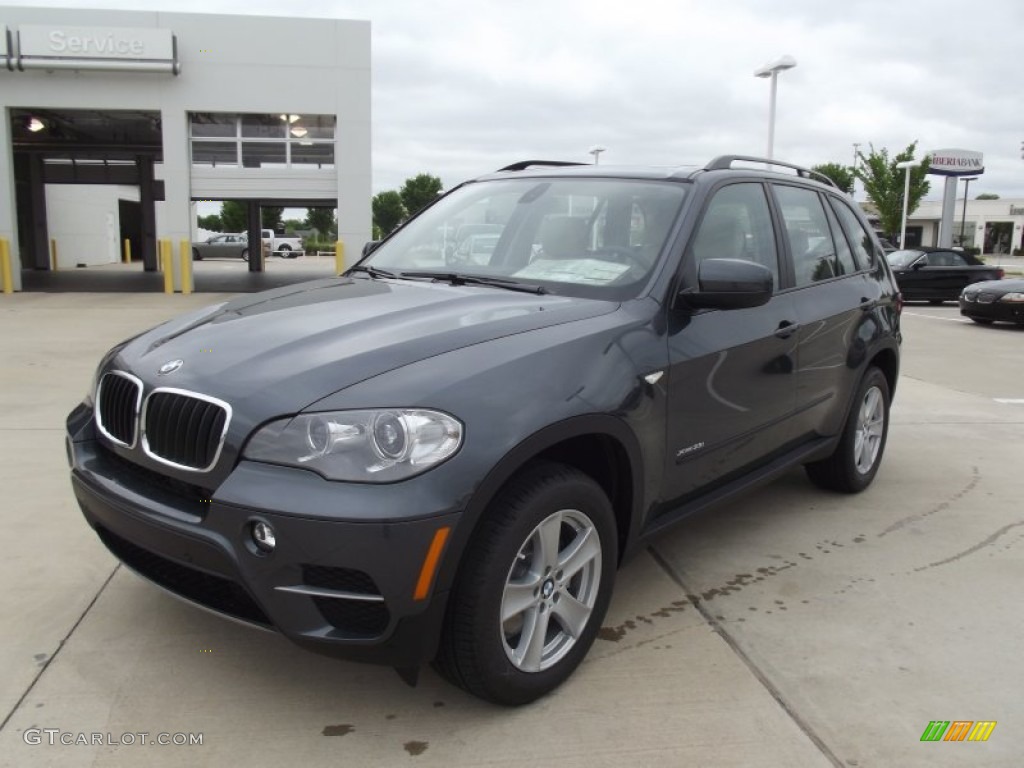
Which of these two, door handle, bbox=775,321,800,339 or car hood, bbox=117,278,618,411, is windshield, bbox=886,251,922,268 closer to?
door handle, bbox=775,321,800,339

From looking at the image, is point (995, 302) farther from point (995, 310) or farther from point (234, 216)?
point (234, 216)

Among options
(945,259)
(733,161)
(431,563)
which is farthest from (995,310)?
(431,563)

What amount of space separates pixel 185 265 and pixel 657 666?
62.3 feet

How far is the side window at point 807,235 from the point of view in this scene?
4238 mm

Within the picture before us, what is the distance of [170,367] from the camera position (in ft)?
8.86

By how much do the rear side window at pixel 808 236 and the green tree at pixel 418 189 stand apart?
76706mm

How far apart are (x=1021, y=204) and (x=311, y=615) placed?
88.0 metres

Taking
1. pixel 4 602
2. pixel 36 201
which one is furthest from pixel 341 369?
pixel 36 201

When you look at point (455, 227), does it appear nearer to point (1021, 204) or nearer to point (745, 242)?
point (745, 242)

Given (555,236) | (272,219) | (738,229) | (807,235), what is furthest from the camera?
(272,219)

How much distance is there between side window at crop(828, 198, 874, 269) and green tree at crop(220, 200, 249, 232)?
73.0 metres

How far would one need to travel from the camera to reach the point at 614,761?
248 centimetres

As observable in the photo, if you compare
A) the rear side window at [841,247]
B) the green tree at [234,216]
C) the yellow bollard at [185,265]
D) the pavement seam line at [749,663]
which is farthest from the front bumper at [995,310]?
the green tree at [234,216]

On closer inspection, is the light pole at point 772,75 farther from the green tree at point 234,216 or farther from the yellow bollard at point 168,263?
the green tree at point 234,216
